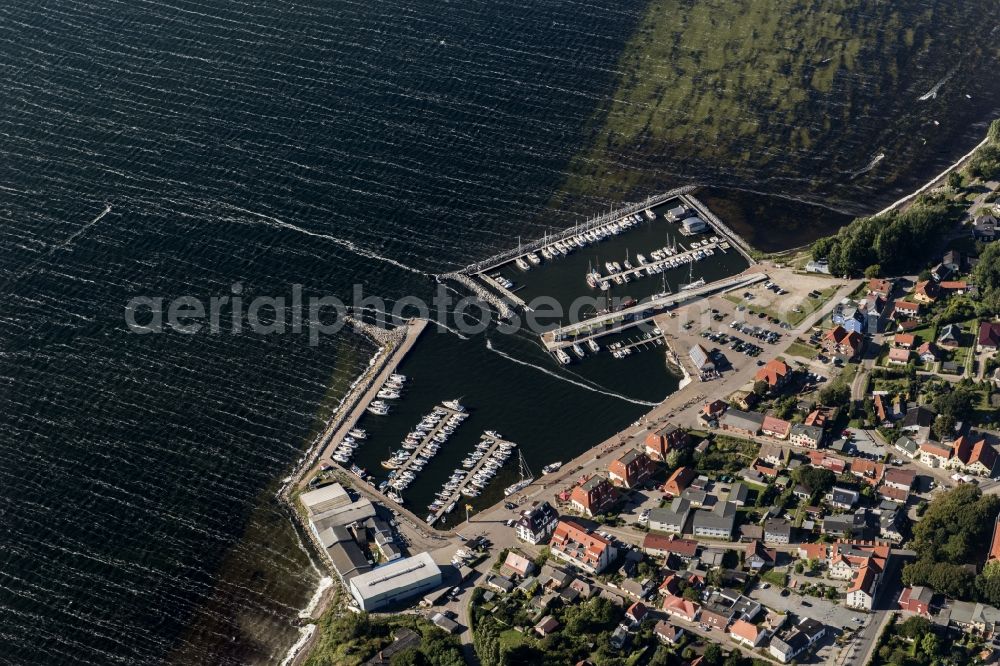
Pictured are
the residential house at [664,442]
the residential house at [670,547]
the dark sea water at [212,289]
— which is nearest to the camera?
the residential house at [670,547]

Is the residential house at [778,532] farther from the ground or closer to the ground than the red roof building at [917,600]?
closer to the ground

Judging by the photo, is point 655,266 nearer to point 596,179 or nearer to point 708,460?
point 596,179

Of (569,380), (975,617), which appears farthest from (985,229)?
(975,617)

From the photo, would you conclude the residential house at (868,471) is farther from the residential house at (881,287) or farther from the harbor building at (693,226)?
the harbor building at (693,226)

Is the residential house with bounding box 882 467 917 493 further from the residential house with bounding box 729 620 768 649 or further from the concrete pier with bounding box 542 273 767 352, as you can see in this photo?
the concrete pier with bounding box 542 273 767 352

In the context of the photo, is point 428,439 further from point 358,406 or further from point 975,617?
point 975,617

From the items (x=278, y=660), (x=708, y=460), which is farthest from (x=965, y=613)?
(x=278, y=660)

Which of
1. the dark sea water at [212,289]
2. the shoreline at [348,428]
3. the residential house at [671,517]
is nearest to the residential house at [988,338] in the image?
the shoreline at [348,428]

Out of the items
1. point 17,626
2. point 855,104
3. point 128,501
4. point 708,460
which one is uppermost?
point 855,104
